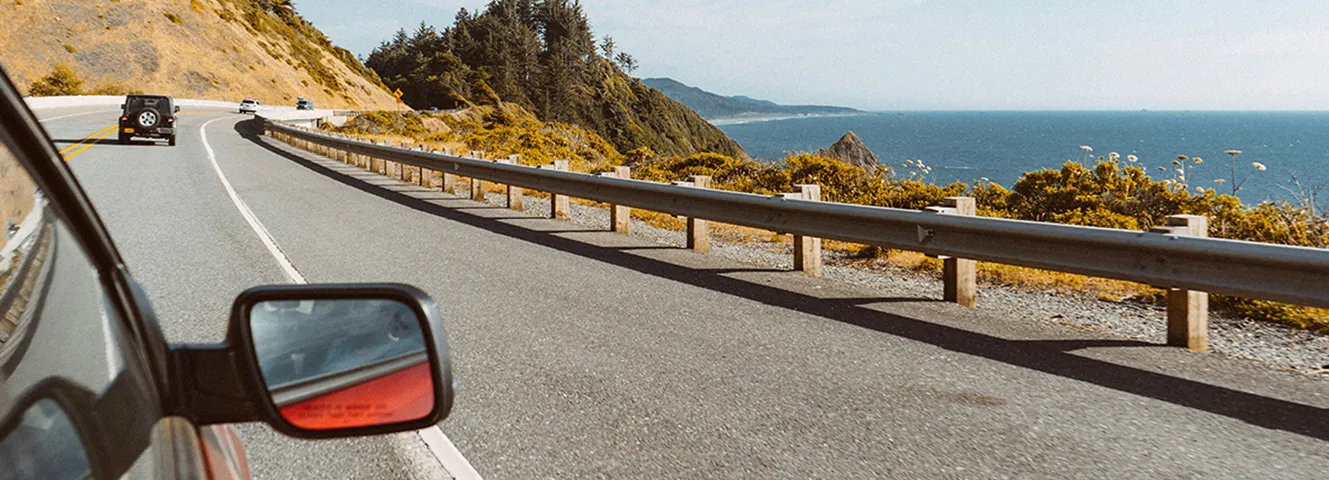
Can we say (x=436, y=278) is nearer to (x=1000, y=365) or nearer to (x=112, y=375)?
(x=1000, y=365)

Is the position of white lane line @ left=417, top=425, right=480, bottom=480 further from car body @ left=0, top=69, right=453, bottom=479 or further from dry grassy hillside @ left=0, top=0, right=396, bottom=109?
dry grassy hillside @ left=0, top=0, right=396, bottom=109

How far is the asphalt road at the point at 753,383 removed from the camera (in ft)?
12.9

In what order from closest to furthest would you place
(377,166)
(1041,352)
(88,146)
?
(1041,352), (377,166), (88,146)

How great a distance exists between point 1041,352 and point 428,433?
11.7ft

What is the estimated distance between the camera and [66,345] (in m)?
1.26

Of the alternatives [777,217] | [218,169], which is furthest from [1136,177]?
[218,169]

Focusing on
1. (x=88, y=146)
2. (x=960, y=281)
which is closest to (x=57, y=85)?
(x=88, y=146)

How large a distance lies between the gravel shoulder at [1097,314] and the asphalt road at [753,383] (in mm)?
340

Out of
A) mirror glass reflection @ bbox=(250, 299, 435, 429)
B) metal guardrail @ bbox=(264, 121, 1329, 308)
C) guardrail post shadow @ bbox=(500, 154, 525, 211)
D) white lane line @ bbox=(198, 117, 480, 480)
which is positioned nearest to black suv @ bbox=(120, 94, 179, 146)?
white lane line @ bbox=(198, 117, 480, 480)

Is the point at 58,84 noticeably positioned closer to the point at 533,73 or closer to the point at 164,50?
the point at 164,50

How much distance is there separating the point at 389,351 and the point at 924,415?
3.19 m

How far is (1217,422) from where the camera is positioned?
4406 mm

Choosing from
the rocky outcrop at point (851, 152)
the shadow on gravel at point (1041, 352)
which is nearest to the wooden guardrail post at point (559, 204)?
the shadow on gravel at point (1041, 352)

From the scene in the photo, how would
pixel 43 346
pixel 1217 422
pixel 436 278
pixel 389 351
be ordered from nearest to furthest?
pixel 43 346 < pixel 389 351 < pixel 1217 422 < pixel 436 278
